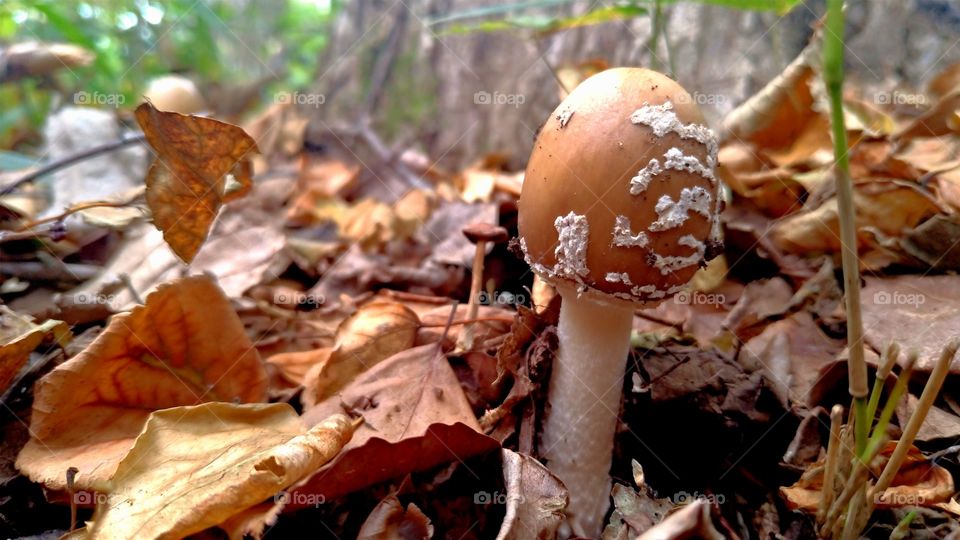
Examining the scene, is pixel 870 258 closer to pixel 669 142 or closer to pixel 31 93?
pixel 669 142

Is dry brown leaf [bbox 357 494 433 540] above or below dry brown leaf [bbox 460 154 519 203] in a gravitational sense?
below

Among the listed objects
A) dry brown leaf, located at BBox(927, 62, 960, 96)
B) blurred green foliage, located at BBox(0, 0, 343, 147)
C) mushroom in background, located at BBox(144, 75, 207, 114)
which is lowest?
dry brown leaf, located at BBox(927, 62, 960, 96)

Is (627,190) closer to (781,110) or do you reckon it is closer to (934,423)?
(934,423)

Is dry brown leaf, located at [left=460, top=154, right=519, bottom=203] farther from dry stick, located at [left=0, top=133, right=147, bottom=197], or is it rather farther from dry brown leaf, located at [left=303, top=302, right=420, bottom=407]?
dry stick, located at [left=0, top=133, right=147, bottom=197]

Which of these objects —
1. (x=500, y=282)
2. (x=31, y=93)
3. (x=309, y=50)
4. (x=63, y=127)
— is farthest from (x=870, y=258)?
(x=309, y=50)

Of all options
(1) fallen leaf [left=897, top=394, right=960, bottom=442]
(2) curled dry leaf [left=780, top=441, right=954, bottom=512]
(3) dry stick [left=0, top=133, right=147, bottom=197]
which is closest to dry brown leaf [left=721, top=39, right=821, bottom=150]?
(1) fallen leaf [left=897, top=394, right=960, bottom=442]
